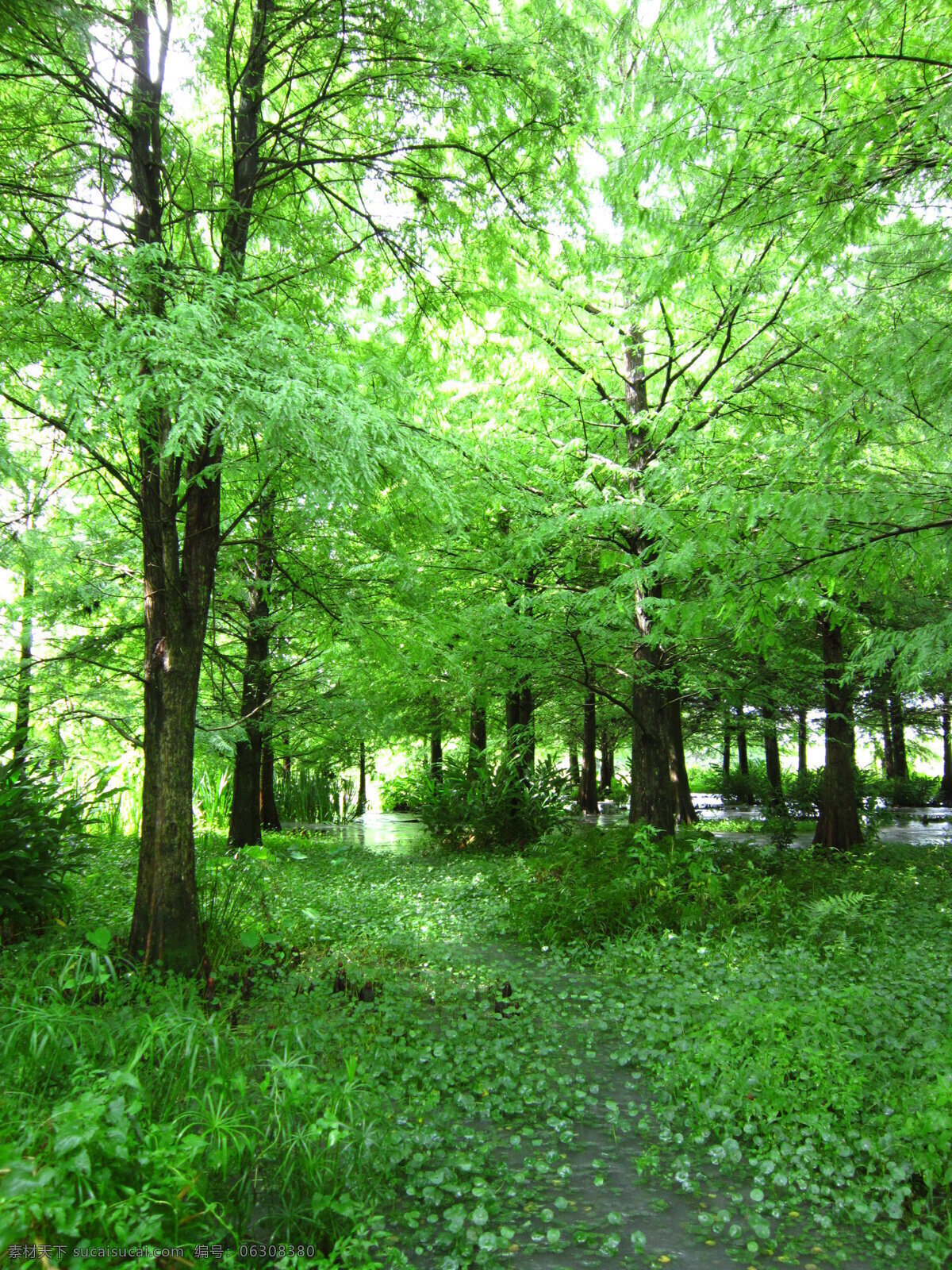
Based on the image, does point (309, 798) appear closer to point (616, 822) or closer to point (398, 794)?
point (398, 794)

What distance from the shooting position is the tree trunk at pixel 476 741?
14000mm

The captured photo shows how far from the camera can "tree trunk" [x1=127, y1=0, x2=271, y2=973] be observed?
203 inches

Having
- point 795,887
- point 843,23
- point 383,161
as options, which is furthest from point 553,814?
point 843,23

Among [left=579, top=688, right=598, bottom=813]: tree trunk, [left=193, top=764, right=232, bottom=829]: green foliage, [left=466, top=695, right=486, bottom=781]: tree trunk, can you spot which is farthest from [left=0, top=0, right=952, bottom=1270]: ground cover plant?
[left=579, top=688, right=598, bottom=813]: tree trunk

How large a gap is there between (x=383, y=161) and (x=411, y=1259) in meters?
6.42

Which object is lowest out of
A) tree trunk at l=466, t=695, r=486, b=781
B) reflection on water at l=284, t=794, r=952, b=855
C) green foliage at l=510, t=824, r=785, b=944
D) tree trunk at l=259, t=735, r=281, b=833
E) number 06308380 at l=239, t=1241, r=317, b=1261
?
reflection on water at l=284, t=794, r=952, b=855

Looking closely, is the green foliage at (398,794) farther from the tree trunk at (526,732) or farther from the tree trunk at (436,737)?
the tree trunk at (526,732)

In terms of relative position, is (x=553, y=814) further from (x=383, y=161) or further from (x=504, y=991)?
(x=383, y=161)

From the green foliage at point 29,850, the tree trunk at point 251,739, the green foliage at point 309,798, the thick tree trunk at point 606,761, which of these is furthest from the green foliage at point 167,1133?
the thick tree trunk at point 606,761

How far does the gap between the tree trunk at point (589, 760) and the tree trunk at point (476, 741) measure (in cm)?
229

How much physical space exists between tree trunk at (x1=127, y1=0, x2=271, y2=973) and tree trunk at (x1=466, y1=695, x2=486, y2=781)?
824cm

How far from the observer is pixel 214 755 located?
10742 millimetres

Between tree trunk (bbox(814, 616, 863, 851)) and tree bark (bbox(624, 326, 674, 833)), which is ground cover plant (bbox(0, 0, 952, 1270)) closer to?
tree bark (bbox(624, 326, 674, 833))

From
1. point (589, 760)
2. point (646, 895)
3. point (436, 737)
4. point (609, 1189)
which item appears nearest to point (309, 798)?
point (436, 737)
